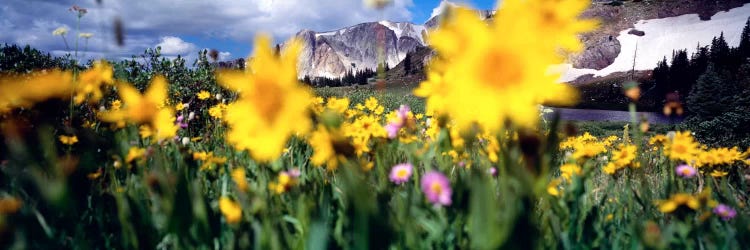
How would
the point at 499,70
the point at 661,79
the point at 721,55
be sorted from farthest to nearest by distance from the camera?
the point at 661,79, the point at 721,55, the point at 499,70

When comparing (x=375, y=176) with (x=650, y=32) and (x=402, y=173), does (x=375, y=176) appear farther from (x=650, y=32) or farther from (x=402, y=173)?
(x=650, y=32)

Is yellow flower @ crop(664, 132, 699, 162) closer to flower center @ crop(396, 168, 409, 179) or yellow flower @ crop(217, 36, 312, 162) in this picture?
flower center @ crop(396, 168, 409, 179)

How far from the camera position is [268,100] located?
0.80 metres

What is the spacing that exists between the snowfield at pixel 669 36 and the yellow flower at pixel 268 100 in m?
109

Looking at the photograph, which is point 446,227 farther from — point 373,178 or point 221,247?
point 221,247

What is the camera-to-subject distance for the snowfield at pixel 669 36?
327 ft

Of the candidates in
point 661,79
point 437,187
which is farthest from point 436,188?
point 661,79

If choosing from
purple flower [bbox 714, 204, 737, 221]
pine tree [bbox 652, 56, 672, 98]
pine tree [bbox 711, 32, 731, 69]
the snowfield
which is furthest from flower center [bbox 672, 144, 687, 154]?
the snowfield

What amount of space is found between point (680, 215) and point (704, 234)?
12 cm

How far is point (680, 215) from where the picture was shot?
1.64m

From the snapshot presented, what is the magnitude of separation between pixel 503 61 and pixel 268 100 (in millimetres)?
423

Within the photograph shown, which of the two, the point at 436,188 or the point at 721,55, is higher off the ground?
the point at 721,55

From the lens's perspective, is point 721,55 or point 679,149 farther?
point 721,55

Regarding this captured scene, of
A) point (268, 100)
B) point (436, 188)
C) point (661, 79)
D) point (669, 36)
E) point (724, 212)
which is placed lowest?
point (724, 212)
